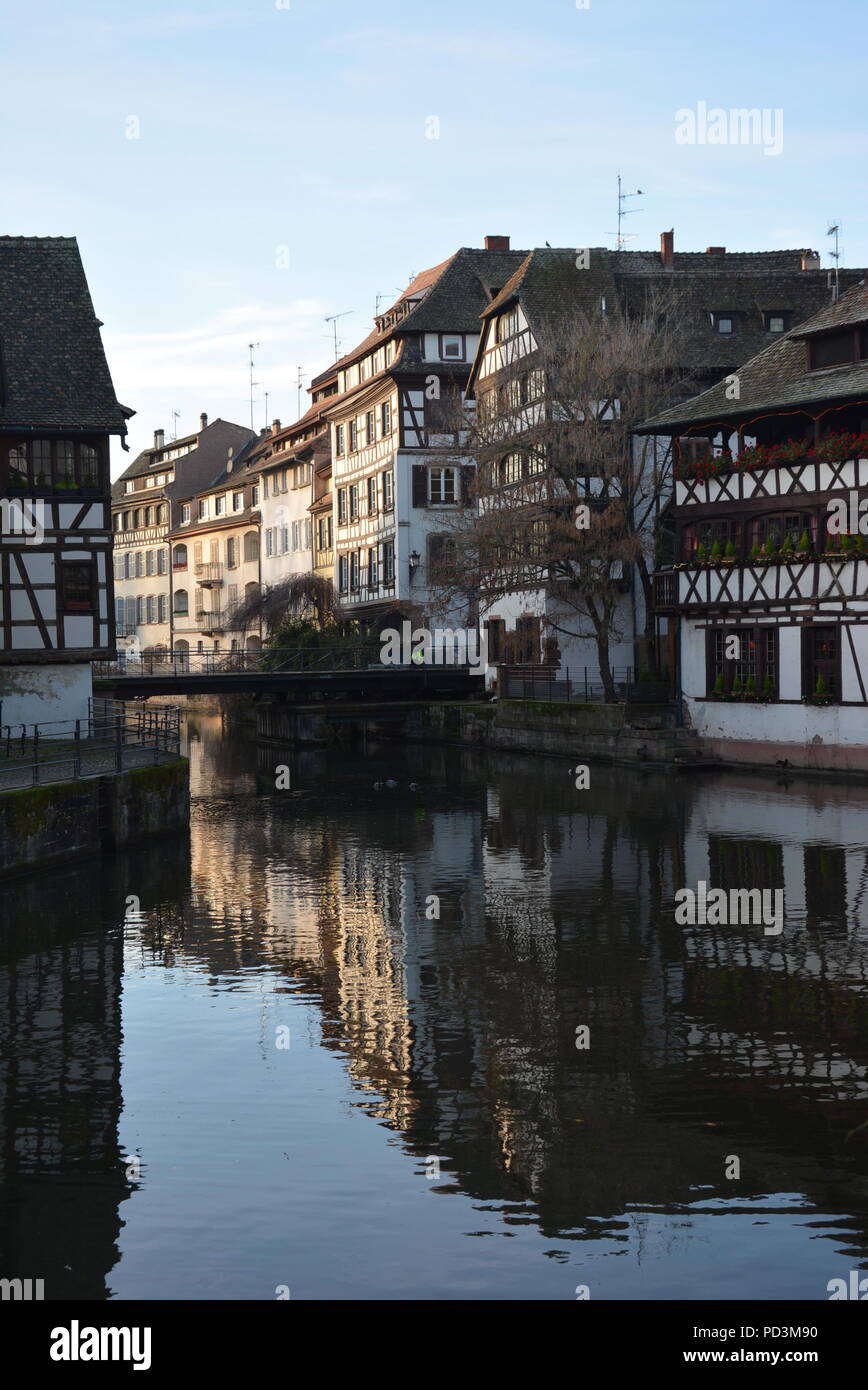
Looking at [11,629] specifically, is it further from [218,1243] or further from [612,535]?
[218,1243]

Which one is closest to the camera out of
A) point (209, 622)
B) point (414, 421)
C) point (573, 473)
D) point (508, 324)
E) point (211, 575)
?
point (573, 473)

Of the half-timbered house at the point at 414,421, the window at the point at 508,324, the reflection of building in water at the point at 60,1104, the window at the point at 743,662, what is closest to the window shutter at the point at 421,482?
the half-timbered house at the point at 414,421

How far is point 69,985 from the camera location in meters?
18.0

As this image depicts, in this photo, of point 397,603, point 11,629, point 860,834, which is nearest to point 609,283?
point 397,603

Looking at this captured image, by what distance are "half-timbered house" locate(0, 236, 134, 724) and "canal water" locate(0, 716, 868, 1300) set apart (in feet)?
40.6

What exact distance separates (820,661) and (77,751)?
18.8 metres

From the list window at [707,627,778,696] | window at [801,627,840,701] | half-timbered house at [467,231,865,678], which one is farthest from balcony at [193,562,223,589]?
window at [801,627,840,701]

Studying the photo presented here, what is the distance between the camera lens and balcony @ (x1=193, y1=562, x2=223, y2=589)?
9269 centimetres

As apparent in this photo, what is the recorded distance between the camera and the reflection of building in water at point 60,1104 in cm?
1023

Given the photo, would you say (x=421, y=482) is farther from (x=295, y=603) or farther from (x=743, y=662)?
(x=743, y=662)

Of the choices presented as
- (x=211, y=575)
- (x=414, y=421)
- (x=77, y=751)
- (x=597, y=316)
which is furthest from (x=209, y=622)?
(x=77, y=751)

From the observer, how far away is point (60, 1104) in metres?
13.4

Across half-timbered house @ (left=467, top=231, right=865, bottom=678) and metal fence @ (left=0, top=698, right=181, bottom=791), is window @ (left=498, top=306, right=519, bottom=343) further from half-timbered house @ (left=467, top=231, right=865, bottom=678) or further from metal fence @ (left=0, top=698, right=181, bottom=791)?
metal fence @ (left=0, top=698, right=181, bottom=791)

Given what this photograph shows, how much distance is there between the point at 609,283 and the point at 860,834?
29.1m
